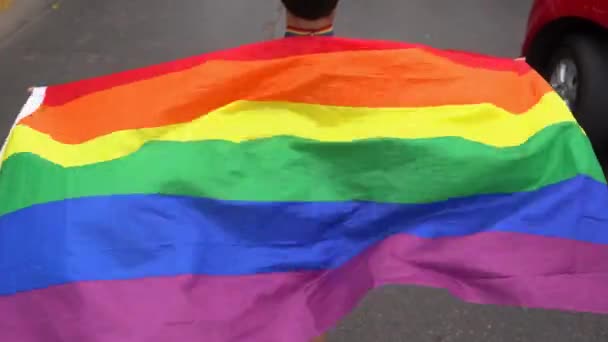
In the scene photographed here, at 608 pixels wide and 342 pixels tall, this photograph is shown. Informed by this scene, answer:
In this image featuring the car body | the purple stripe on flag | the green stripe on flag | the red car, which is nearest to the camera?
the purple stripe on flag

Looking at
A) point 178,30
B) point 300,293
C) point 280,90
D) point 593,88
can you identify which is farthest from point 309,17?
point 178,30

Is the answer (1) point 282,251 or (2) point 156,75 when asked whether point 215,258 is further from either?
(2) point 156,75

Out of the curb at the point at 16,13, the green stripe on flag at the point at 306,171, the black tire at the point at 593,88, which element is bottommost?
the curb at the point at 16,13

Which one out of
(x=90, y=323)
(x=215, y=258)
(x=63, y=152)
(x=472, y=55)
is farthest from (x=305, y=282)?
(x=472, y=55)

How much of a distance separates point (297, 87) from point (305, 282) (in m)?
0.70

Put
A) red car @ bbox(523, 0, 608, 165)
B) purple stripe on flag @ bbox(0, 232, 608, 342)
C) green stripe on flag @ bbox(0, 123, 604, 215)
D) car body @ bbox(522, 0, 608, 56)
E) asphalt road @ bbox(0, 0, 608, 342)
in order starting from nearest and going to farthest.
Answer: purple stripe on flag @ bbox(0, 232, 608, 342)
green stripe on flag @ bbox(0, 123, 604, 215)
car body @ bbox(522, 0, 608, 56)
red car @ bbox(523, 0, 608, 165)
asphalt road @ bbox(0, 0, 608, 342)

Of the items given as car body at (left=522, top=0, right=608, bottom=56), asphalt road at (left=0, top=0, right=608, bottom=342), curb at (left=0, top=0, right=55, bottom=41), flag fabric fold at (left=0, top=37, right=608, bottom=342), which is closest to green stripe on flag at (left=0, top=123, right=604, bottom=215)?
flag fabric fold at (left=0, top=37, right=608, bottom=342)

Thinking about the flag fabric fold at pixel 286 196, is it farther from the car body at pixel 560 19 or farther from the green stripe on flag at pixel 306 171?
the car body at pixel 560 19

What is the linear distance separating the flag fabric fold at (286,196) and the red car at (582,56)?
2.17 metres

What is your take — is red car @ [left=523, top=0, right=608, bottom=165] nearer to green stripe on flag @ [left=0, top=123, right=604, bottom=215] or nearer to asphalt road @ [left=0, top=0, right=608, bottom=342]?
asphalt road @ [left=0, top=0, right=608, bottom=342]

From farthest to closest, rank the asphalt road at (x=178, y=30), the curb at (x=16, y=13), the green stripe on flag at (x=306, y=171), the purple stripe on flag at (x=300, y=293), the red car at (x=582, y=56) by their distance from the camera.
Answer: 1. the curb at (x=16, y=13)
2. the asphalt road at (x=178, y=30)
3. the red car at (x=582, y=56)
4. the green stripe on flag at (x=306, y=171)
5. the purple stripe on flag at (x=300, y=293)

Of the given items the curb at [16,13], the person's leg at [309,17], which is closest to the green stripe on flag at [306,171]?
the person's leg at [309,17]

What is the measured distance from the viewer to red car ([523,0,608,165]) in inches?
190

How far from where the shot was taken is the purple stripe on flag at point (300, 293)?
2197 millimetres
